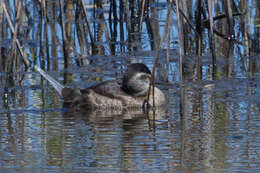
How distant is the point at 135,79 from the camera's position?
865cm

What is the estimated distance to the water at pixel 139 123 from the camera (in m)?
5.53

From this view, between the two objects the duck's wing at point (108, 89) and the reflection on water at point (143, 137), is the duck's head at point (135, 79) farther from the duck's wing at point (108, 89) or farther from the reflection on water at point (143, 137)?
the reflection on water at point (143, 137)

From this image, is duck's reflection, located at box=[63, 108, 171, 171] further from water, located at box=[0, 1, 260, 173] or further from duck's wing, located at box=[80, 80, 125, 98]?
duck's wing, located at box=[80, 80, 125, 98]

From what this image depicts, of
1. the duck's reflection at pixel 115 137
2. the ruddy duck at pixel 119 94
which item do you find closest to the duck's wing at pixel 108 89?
the ruddy duck at pixel 119 94

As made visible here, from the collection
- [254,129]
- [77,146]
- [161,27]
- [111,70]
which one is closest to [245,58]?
[111,70]

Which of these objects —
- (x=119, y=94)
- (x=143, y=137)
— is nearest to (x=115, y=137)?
(x=143, y=137)

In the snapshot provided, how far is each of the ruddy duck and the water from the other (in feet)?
0.56

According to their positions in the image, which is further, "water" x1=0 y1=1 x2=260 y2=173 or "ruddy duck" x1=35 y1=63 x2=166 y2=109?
"ruddy duck" x1=35 y1=63 x2=166 y2=109

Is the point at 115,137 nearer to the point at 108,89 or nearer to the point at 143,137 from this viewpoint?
the point at 143,137

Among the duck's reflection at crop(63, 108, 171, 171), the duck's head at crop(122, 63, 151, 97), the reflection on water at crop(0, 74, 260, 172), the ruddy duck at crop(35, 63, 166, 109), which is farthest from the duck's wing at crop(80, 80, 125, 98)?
the reflection on water at crop(0, 74, 260, 172)

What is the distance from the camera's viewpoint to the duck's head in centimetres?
866

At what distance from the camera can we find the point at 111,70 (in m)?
10.6

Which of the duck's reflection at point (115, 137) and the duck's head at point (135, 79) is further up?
the duck's head at point (135, 79)

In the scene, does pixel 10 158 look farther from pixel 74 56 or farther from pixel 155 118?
pixel 74 56
